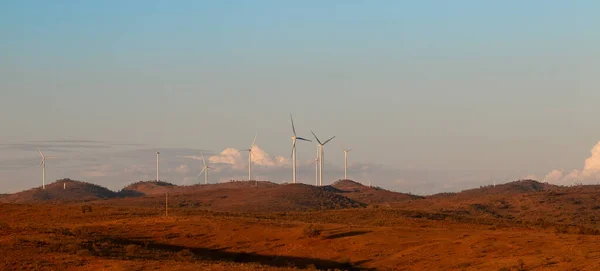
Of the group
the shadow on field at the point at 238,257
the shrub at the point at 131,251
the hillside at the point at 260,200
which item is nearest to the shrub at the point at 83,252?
the shrub at the point at 131,251

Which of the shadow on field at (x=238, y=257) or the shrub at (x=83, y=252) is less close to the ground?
the shrub at (x=83, y=252)

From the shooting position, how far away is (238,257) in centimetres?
6100

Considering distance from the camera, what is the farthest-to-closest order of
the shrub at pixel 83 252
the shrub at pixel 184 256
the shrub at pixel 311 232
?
the shrub at pixel 311 232 < the shrub at pixel 184 256 < the shrub at pixel 83 252

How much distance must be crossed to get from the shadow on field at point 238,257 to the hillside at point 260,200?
82.9 meters

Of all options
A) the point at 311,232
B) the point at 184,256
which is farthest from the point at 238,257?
the point at 184,256

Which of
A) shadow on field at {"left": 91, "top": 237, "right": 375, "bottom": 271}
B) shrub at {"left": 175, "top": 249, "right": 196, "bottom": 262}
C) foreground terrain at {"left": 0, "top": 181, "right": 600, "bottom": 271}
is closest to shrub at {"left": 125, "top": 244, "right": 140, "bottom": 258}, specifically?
foreground terrain at {"left": 0, "top": 181, "right": 600, "bottom": 271}

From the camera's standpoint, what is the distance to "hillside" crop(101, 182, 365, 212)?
152m

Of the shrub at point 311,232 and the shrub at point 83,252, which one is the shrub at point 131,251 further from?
the shrub at point 311,232

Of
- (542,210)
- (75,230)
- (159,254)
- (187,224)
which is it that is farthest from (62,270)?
(542,210)

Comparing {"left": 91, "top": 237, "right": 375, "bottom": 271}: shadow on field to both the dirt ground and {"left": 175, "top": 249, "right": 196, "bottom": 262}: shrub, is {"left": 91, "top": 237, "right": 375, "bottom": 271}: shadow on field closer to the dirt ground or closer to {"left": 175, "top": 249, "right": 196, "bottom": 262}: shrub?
the dirt ground

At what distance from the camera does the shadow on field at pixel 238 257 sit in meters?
55.5

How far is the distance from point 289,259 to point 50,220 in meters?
37.2

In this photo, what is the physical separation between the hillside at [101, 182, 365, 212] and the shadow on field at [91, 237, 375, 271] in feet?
272

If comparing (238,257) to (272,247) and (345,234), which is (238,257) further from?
(345,234)
